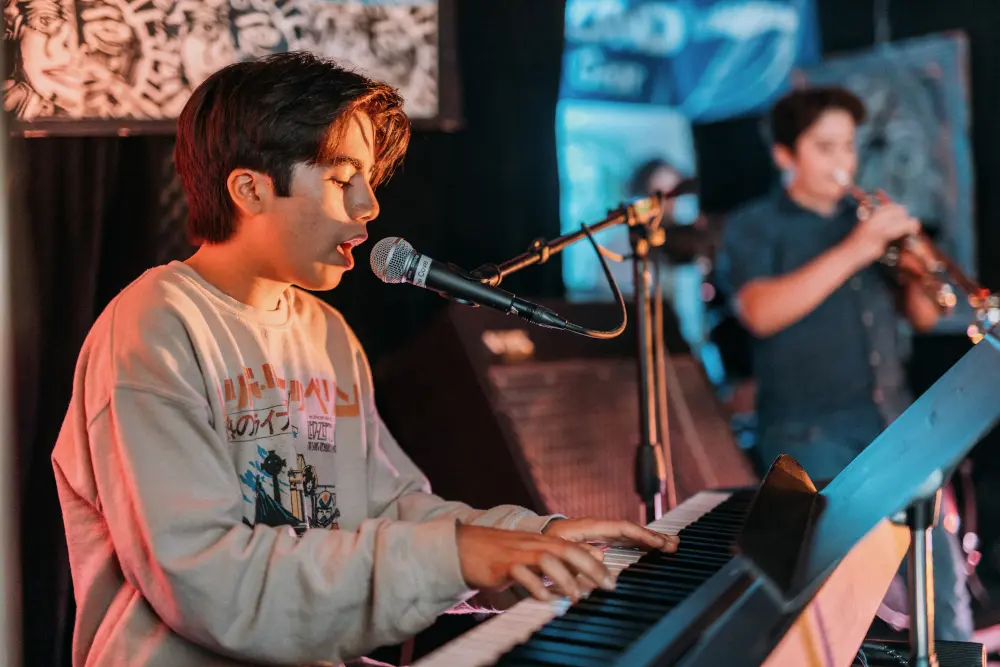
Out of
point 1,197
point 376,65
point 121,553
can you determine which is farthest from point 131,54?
point 121,553

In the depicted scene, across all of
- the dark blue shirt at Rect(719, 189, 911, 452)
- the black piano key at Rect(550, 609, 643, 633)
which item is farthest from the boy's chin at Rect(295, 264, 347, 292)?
the dark blue shirt at Rect(719, 189, 911, 452)

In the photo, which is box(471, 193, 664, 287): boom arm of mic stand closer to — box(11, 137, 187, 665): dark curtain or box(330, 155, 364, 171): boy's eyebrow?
box(330, 155, 364, 171): boy's eyebrow

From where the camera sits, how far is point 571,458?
102 inches

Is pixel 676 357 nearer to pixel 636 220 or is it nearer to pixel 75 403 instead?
pixel 636 220

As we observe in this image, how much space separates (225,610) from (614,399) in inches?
67.5

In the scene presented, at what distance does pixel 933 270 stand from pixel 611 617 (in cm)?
246

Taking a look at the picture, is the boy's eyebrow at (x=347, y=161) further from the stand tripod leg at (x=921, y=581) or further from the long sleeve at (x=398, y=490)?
the stand tripod leg at (x=921, y=581)

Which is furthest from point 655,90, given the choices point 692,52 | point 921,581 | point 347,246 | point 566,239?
point 921,581

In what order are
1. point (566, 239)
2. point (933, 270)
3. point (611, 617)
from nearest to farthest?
point (611, 617) → point (566, 239) → point (933, 270)

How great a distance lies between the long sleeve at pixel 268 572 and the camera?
3.98ft

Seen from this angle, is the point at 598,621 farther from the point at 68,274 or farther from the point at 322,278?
the point at 68,274

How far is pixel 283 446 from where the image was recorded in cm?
158

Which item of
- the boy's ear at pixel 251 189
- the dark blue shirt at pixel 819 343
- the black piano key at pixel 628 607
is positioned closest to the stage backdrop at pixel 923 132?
the dark blue shirt at pixel 819 343

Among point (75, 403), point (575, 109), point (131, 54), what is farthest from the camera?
point (575, 109)
